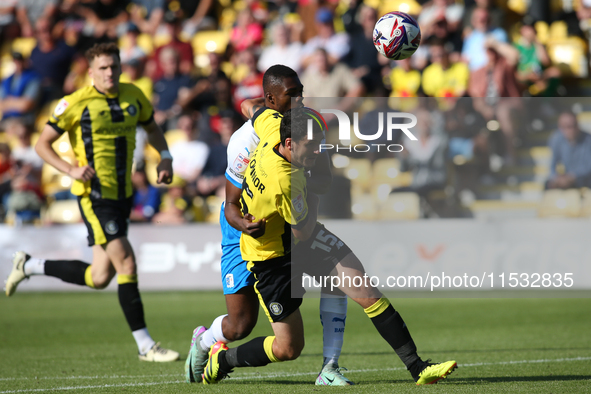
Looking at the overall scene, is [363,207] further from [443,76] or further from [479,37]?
[479,37]

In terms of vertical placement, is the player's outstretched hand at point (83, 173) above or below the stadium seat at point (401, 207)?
above

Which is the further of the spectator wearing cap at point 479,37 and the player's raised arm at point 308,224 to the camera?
the spectator wearing cap at point 479,37

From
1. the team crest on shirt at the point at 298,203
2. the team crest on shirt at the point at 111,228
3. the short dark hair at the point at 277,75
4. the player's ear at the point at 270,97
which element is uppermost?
the short dark hair at the point at 277,75

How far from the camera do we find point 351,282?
15.8ft

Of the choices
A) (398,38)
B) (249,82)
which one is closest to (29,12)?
(249,82)

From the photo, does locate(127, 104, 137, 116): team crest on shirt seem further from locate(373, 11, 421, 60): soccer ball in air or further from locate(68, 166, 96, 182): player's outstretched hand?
locate(373, 11, 421, 60): soccer ball in air

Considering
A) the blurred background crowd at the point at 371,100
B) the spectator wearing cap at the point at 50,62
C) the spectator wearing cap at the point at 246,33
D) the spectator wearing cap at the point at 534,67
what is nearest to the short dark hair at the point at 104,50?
the blurred background crowd at the point at 371,100

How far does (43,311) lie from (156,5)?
8932mm

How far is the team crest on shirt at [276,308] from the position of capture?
4.75 meters

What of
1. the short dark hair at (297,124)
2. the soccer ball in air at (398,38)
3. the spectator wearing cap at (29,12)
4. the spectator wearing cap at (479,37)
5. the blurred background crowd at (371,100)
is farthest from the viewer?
the spectator wearing cap at (29,12)

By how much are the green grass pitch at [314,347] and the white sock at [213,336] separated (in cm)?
30

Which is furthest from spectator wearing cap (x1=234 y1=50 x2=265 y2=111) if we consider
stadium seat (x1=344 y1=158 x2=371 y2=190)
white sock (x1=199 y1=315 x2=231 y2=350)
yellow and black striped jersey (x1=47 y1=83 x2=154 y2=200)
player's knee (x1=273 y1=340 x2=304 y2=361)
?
player's knee (x1=273 y1=340 x2=304 y2=361)

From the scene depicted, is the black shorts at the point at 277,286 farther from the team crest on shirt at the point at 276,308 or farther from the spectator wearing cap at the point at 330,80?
the spectator wearing cap at the point at 330,80

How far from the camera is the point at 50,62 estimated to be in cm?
1617
